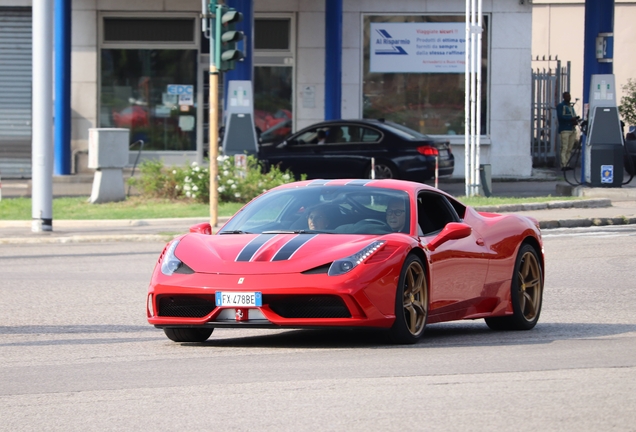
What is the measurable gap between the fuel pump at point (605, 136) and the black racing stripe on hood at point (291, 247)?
18.8m

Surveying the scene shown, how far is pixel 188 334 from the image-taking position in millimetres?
8688

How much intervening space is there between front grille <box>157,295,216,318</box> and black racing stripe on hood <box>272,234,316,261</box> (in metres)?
0.55

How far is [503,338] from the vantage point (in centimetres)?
909

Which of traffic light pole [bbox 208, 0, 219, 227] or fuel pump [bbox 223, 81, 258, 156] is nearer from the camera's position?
traffic light pole [bbox 208, 0, 219, 227]

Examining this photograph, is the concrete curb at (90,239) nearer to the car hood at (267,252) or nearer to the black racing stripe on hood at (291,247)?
the car hood at (267,252)

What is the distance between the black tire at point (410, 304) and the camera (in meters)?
8.12

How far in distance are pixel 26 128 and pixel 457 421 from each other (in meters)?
28.3

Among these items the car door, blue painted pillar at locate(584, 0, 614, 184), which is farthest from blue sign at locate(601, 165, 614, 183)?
the car door

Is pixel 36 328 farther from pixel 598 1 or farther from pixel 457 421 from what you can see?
pixel 598 1

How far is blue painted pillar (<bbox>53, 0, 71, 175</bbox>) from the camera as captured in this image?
1188 inches

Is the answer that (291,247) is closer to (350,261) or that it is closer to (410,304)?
(350,261)

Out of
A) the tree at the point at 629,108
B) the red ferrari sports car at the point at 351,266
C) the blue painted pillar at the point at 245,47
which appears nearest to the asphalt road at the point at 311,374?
the red ferrari sports car at the point at 351,266

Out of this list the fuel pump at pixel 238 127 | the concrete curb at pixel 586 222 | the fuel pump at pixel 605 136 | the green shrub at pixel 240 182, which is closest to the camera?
the concrete curb at pixel 586 222

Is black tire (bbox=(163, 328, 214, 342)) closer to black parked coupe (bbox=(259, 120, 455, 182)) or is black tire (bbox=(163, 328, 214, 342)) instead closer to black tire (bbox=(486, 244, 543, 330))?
black tire (bbox=(486, 244, 543, 330))
